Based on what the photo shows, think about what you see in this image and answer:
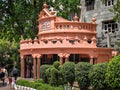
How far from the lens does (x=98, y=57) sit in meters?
23.1

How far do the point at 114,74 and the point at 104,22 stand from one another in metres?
17.1

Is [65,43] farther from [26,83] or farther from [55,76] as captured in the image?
[55,76]

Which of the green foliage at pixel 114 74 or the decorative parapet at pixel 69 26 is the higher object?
the decorative parapet at pixel 69 26

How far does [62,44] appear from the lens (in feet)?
72.2

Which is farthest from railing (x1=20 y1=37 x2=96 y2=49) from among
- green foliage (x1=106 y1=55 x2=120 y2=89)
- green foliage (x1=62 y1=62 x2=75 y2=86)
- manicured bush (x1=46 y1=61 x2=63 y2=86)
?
green foliage (x1=106 y1=55 x2=120 y2=89)

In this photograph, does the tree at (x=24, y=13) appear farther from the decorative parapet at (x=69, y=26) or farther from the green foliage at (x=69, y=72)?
the green foliage at (x=69, y=72)

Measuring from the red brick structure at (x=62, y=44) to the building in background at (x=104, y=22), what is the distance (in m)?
3.72

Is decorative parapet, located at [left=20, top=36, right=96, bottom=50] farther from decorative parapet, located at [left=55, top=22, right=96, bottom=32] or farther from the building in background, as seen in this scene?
the building in background

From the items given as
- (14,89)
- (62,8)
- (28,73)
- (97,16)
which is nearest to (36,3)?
(62,8)

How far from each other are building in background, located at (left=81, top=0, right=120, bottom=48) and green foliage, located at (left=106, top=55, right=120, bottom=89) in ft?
47.8

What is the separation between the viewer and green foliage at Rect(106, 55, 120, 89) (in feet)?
43.0

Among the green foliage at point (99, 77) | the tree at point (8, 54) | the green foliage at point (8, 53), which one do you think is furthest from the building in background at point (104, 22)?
the green foliage at point (99, 77)

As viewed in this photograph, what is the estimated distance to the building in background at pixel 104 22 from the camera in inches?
1114

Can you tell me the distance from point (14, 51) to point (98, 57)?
17676 millimetres
